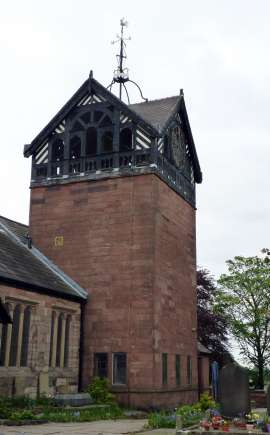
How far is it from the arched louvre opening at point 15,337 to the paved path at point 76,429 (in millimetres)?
4560

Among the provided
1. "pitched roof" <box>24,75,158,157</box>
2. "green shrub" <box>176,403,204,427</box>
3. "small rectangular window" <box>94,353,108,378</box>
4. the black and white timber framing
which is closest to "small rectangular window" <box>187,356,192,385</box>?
"small rectangular window" <box>94,353,108,378</box>

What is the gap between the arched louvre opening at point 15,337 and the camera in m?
20.6

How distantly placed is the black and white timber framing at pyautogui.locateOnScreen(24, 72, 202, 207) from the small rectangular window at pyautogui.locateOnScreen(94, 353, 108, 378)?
345 inches

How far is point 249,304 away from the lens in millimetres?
40469

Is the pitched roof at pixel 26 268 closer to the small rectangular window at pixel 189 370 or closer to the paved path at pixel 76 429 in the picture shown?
the paved path at pixel 76 429

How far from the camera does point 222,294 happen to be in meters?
41.6

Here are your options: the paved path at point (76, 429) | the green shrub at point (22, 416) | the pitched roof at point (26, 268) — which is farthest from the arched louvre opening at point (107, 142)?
the paved path at point (76, 429)

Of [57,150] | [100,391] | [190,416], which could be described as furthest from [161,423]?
[57,150]

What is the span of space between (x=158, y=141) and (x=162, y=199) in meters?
2.95

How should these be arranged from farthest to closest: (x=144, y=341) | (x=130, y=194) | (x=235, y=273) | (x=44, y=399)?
1. (x=235, y=273)
2. (x=130, y=194)
3. (x=144, y=341)
4. (x=44, y=399)

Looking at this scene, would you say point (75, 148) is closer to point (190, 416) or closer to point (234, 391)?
point (190, 416)

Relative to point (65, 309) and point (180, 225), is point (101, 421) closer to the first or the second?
point (65, 309)

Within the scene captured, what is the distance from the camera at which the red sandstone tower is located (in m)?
24.0

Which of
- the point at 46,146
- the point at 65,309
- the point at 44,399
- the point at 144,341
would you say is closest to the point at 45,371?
the point at 44,399
